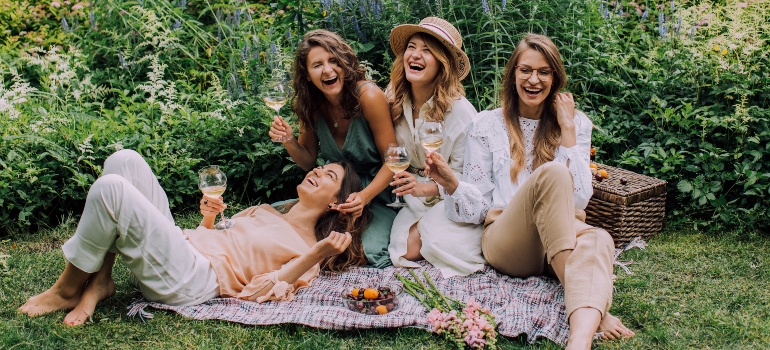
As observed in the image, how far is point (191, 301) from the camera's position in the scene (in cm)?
365

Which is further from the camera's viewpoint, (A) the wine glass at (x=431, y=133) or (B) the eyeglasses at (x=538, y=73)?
(B) the eyeglasses at (x=538, y=73)

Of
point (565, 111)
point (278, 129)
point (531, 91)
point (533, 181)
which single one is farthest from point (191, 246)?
point (565, 111)

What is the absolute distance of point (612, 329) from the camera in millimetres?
3346

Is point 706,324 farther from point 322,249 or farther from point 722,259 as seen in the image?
point 322,249

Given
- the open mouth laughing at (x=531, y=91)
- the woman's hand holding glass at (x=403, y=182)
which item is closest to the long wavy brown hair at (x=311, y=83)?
the woman's hand holding glass at (x=403, y=182)

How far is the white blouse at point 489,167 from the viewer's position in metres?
4.05

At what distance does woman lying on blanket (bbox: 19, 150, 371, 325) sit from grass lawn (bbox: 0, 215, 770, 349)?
14 centimetres

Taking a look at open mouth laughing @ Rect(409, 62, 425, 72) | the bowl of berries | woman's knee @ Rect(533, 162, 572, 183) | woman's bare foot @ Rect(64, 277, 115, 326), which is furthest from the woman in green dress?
woman's bare foot @ Rect(64, 277, 115, 326)

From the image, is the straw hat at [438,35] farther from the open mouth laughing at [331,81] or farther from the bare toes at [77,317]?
the bare toes at [77,317]

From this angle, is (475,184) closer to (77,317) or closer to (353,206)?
(353,206)

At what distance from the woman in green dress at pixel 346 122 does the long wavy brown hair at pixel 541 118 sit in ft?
2.42

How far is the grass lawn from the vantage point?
335 centimetres

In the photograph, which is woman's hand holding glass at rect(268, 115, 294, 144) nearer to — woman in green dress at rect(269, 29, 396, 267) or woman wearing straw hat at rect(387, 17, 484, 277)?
woman in green dress at rect(269, 29, 396, 267)

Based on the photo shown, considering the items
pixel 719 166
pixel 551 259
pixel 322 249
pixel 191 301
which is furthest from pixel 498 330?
pixel 719 166
